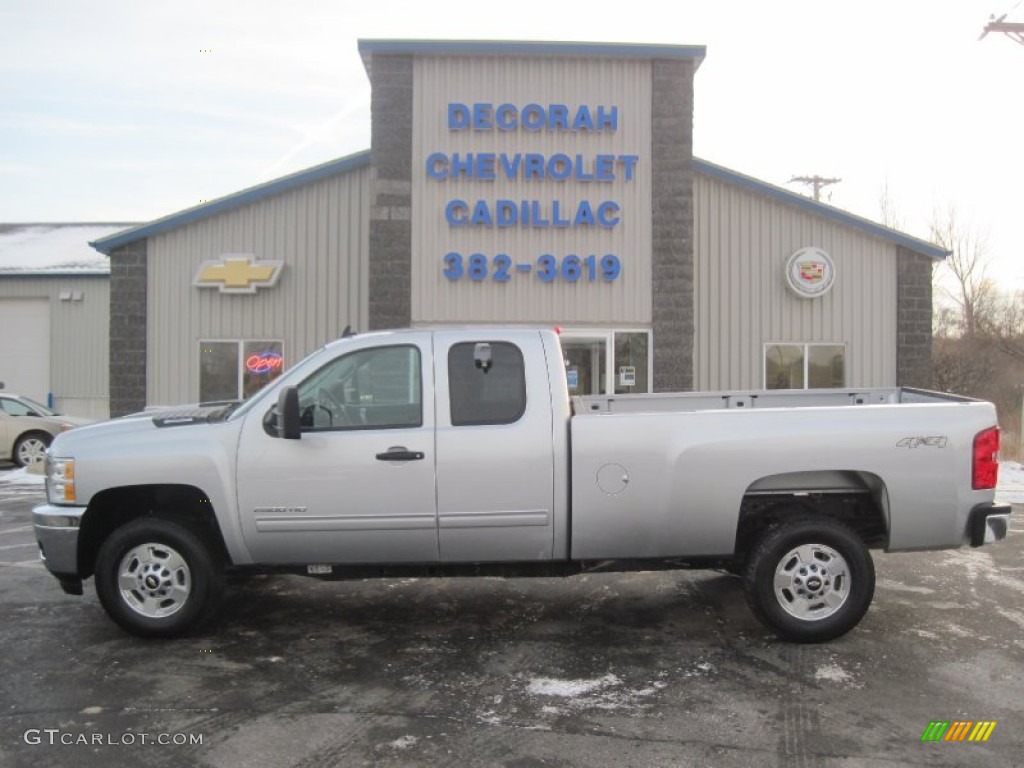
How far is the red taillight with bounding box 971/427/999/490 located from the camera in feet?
18.1

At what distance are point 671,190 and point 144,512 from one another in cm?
1006

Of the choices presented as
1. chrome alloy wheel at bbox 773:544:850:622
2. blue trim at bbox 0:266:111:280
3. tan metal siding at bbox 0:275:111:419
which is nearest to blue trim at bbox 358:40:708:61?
chrome alloy wheel at bbox 773:544:850:622

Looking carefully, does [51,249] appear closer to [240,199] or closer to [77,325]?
[77,325]

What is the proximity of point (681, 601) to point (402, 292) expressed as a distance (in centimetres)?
814

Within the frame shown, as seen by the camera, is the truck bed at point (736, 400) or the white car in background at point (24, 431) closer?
the truck bed at point (736, 400)

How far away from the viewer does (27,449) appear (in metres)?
15.6

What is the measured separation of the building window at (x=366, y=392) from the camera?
5.61 meters

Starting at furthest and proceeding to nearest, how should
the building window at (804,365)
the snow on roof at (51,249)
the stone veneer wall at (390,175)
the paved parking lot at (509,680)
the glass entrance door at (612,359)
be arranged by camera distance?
1. the snow on roof at (51,249)
2. the building window at (804,365)
3. the glass entrance door at (612,359)
4. the stone veneer wall at (390,175)
5. the paved parking lot at (509,680)

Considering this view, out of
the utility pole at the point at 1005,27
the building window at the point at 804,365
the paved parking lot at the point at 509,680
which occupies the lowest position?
the paved parking lot at the point at 509,680

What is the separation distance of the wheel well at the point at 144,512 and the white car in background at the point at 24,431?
10711 mm

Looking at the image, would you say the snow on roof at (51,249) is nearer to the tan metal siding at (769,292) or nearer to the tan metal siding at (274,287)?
the tan metal siding at (274,287)

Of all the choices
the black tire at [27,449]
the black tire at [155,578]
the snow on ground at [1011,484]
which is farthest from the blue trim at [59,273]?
the snow on ground at [1011,484]

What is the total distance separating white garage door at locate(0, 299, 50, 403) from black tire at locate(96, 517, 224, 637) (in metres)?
19.4

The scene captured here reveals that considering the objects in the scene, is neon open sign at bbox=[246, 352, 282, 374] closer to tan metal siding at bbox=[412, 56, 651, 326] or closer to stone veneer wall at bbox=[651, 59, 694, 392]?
tan metal siding at bbox=[412, 56, 651, 326]
